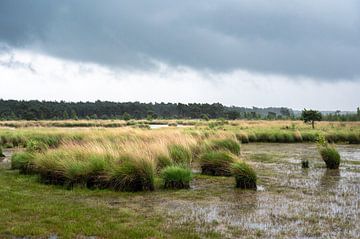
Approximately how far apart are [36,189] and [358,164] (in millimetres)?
15165

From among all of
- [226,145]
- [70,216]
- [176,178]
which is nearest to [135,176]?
[176,178]


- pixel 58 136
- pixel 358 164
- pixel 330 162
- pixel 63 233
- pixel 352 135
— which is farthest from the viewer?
pixel 352 135

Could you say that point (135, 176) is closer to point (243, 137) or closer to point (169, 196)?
point (169, 196)

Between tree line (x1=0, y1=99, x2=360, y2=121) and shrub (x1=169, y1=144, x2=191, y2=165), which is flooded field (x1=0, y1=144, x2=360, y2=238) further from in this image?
tree line (x1=0, y1=99, x2=360, y2=121)

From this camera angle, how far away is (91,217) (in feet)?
30.8

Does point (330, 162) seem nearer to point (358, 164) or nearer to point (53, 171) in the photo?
point (358, 164)

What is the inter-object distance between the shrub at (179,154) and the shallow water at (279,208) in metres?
3.29

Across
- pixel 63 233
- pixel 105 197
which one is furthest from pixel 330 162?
pixel 63 233

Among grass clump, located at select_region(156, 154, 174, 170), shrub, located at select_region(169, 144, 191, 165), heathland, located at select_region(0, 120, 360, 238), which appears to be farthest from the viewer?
shrub, located at select_region(169, 144, 191, 165)

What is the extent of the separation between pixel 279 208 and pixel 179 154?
8.44m

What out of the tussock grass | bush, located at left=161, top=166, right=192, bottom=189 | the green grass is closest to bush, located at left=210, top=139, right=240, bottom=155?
the tussock grass

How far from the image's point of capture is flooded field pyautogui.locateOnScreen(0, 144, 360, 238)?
28.4 feet

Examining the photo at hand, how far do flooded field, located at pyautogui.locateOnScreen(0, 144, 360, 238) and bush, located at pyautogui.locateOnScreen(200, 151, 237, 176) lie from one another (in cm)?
82

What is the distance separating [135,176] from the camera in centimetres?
1320
